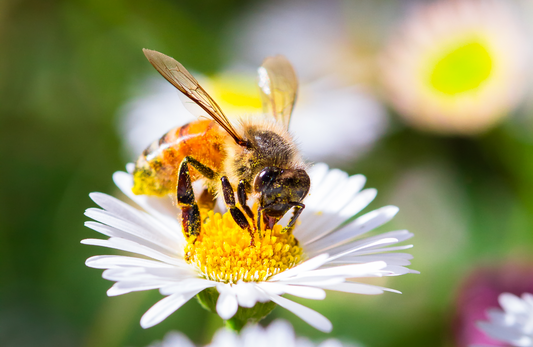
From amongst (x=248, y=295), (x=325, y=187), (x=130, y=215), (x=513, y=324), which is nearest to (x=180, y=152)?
(x=130, y=215)

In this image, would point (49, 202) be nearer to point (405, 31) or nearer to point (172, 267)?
point (172, 267)

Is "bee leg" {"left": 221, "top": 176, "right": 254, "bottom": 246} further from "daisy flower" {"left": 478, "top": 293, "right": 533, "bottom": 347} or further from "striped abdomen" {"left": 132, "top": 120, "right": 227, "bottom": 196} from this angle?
"daisy flower" {"left": 478, "top": 293, "right": 533, "bottom": 347}

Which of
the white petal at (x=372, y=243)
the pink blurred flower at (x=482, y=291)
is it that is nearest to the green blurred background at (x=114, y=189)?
the pink blurred flower at (x=482, y=291)

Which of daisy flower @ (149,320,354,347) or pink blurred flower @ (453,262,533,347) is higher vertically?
pink blurred flower @ (453,262,533,347)

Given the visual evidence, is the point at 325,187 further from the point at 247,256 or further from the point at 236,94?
the point at 236,94

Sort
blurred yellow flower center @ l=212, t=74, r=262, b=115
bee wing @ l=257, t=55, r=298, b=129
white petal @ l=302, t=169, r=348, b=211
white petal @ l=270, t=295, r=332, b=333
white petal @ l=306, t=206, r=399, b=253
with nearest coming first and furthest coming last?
white petal @ l=270, t=295, r=332, b=333 → white petal @ l=306, t=206, r=399, b=253 → white petal @ l=302, t=169, r=348, b=211 → bee wing @ l=257, t=55, r=298, b=129 → blurred yellow flower center @ l=212, t=74, r=262, b=115

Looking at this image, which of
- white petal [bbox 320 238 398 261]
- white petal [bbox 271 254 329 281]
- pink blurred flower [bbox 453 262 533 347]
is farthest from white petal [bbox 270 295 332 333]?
pink blurred flower [bbox 453 262 533 347]

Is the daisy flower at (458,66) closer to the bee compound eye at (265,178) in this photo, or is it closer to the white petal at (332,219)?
the white petal at (332,219)

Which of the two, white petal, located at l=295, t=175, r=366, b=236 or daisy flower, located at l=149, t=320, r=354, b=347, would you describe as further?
white petal, located at l=295, t=175, r=366, b=236
